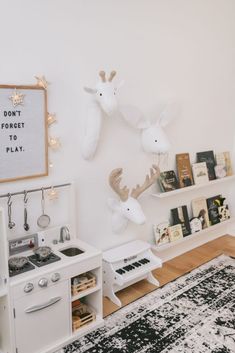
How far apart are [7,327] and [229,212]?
2.44 m

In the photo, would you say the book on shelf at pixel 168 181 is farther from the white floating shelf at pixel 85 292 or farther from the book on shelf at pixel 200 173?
the white floating shelf at pixel 85 292

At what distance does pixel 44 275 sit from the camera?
1724 mm

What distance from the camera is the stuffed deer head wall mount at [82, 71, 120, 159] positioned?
200 cm

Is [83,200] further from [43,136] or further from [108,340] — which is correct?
[108,340]

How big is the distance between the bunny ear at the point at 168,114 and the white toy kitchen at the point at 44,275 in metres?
0.86

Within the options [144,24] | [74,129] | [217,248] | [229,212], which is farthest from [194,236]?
[144,24]

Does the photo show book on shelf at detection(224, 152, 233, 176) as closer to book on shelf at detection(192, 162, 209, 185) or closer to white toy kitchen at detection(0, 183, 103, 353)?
book on shelf at detection(192, 162, 209, 185)

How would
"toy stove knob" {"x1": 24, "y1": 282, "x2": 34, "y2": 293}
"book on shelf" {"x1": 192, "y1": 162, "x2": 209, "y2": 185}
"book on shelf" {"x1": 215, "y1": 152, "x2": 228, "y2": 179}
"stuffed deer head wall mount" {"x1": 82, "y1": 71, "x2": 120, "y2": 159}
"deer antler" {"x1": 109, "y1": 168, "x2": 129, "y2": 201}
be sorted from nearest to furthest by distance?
"toy stove knob" {"x1": 24, "y1": 282, "x2": 34, "y2": 293}
"stuffed deer head wall mount" {"x1": 82, "y1": 71, "x2": 120, "y2": 159}
"deer antler" {"x1": 109, "y1": 168, "x2": 129, "y2": 201}
"book on shelf" {"x1": 192, "y1": 162, "x2": 209, "y2": 185}
"book on shelf" {"x1": 215, "y1": 152, "x2": 228, "y2": 179}

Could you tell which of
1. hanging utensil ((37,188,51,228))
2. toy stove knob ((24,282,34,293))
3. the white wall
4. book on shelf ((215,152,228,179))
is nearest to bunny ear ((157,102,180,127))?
the white wall

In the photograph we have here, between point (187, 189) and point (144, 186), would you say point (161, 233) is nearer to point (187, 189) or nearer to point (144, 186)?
point (187, 189)

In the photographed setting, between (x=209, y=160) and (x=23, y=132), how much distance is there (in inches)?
73.9

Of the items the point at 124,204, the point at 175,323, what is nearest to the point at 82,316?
the point at 175,323

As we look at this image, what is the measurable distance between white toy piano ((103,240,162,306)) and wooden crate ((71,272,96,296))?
0.24 m

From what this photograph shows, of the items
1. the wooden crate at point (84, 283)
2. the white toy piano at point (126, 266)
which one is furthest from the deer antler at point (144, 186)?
the wooden crate at point (84, 283)
